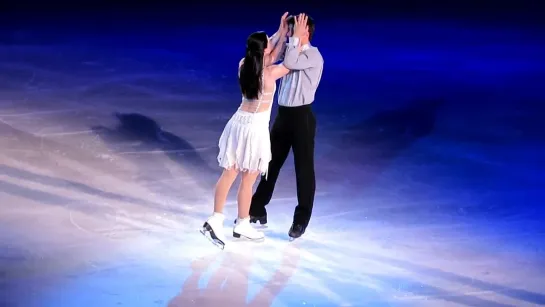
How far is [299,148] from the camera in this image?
590cm

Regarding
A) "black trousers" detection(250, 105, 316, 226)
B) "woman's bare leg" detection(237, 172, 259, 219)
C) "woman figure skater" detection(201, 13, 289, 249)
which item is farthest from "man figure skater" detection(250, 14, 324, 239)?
"woman's bare leg" detection(237, 172, 259, 219)

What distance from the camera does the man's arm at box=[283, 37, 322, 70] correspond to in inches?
219

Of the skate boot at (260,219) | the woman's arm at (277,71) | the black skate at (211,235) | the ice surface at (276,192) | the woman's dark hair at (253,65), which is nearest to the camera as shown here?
the ice surface at (276,192)

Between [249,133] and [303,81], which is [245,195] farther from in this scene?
[303,81]

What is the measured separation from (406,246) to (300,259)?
0.73 metres

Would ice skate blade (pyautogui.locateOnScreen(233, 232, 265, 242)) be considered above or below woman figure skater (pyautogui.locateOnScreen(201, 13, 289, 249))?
below

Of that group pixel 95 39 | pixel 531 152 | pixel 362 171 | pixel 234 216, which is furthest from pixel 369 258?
pixel 95 39

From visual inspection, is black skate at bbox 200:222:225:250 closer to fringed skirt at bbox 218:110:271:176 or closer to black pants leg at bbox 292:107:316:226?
fringed skirt at bbox 218:110:271:176

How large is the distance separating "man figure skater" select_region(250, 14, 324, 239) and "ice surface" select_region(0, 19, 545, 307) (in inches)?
7.7

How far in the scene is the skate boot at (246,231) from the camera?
5.89 meters

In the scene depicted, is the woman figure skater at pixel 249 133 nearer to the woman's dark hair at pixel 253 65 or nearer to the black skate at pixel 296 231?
the woman's dark hair at pixel 253 65

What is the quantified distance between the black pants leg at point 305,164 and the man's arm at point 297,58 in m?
0.34

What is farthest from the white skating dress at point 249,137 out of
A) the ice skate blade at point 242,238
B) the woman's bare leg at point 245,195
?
the ice skate blade at point 242,238

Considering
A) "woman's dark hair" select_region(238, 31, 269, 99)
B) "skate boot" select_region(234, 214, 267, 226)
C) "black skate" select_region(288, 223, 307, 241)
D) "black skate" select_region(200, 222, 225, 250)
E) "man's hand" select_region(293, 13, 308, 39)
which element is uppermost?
"man's hand" select_region(293, 13, 308, 39)
